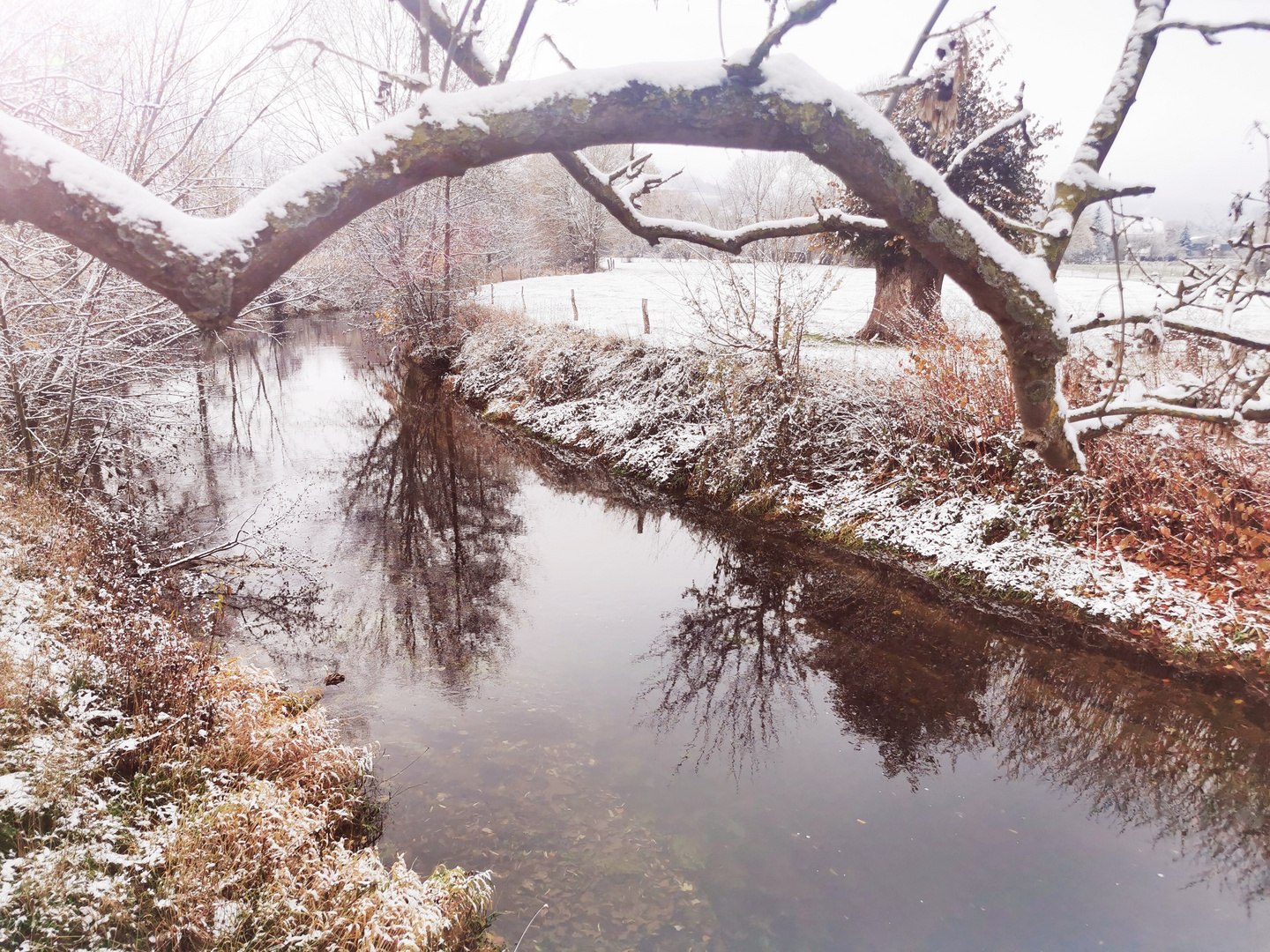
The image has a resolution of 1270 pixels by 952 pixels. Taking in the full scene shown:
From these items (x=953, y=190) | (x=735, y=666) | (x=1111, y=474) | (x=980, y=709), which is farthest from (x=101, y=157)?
(x=953, y=190)

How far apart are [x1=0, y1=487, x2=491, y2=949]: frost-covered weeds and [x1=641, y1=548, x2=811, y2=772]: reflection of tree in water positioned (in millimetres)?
2528

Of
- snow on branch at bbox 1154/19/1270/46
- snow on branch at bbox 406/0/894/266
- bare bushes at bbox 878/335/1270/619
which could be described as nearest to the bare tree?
snow on branch at bbox 406/0/894/266

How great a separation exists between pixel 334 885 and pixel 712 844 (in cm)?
255

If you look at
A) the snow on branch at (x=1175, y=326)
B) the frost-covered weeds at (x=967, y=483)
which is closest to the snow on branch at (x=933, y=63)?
the snow on branch at (x=1175, y=326)

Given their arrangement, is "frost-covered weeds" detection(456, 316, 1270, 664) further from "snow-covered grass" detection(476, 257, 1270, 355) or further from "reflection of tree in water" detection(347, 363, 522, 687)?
"reflection of tree in water" detection(347, 363, 522, 687)

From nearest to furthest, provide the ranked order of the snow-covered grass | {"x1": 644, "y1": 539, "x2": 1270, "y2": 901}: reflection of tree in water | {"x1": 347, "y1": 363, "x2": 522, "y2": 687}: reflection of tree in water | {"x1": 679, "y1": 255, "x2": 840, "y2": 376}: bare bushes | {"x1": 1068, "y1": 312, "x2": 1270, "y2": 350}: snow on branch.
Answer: {"x1": 1068, "y1": 312, "x2": 1270, "y2": 350}: snow on branch, {"x1": 644, "y1": 539, "x2": 1270, "y2": 901}: reflection of tree in water, {"x1": 347, "y1": 363, "x2": 522, "y2": 687}: reflection of tree in water, {"x1": 679, "y1": 255, "x2": 840, "y2": 376}: bare bushes, the snow-covered grass

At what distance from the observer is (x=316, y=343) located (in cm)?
2867

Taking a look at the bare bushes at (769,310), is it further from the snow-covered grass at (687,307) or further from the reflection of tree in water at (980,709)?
the reflection of tree in water at (980,709)

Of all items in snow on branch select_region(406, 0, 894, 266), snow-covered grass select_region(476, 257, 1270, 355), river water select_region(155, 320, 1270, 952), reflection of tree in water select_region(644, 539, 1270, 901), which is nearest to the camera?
snow on branch select_region(406, 0, 894, 266)

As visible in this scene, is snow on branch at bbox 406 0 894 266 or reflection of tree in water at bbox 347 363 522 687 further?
reflection of tree in water at bbox 347 363 522 687

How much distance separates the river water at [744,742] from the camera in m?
4.62

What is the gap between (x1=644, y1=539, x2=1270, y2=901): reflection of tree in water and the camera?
5547 millimetres

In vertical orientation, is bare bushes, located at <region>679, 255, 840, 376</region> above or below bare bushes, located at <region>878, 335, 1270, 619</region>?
above

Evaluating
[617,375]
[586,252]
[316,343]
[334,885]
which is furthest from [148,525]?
[586,252]
